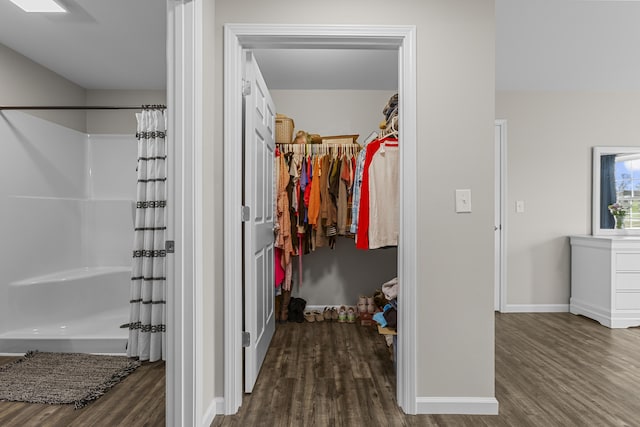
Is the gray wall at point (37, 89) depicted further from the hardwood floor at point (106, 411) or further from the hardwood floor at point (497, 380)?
the hardwood floor at point (497, 380)

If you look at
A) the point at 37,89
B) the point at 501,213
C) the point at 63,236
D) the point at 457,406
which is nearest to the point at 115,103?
the point at 37,89

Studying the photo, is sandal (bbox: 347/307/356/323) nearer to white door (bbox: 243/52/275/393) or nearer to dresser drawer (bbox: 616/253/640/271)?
white door (bbox: 243/52/275/393)

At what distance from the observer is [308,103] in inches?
154

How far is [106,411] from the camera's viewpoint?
194 centimetres

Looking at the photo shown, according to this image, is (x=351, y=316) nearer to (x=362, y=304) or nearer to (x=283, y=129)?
(x=362, y=304)

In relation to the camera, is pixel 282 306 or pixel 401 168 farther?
pixel 282 306

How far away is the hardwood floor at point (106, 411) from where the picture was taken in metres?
1.84

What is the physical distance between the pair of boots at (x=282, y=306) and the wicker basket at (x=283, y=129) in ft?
5.05

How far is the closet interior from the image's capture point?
247 centimetres

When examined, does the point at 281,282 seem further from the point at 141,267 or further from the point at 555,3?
the point at 555,3

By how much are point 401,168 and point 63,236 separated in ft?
11.3

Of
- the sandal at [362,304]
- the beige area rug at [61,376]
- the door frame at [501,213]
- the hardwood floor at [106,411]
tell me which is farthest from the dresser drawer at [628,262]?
the beige area rug at [61,376]

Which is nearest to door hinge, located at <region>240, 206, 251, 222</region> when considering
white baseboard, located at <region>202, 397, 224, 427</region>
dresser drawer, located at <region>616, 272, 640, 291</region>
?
white baseboard, located at <region>202, 397, 224, 427</region>

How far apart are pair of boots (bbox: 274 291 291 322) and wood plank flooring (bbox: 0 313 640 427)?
20.4 inches
